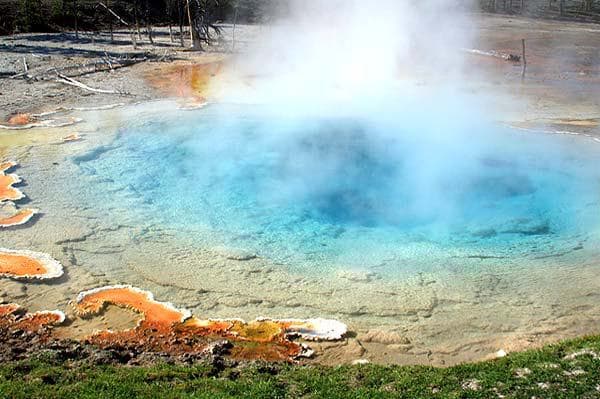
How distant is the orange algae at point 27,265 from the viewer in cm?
612

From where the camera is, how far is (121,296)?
19.1 feet

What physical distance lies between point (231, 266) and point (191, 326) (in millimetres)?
1210

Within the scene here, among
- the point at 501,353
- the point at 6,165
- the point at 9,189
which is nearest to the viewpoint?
the point at 501,353

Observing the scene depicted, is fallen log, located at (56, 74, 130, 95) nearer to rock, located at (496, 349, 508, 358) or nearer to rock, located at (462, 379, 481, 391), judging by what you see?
rock, located at (496, 349, 508, 358)

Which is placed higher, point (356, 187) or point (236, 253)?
point (356, 187)

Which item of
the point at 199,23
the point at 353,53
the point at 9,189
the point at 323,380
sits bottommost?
the point at 323,380

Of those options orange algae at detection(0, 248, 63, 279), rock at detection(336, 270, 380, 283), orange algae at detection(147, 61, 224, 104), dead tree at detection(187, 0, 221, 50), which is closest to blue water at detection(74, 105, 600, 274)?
rock at detection(336, 270, 380, 283)

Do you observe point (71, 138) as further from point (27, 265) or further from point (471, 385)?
point (471, 385)

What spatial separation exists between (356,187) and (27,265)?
4578 millimetres

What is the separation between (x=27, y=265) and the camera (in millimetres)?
6316

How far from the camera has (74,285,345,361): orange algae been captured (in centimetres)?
496

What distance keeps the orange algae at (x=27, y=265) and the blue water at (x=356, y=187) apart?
1487 millimetres

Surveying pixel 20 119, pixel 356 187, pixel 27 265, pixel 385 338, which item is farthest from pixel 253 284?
pixel 20 119

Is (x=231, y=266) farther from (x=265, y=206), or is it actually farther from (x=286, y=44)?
(x=286, y=44)
